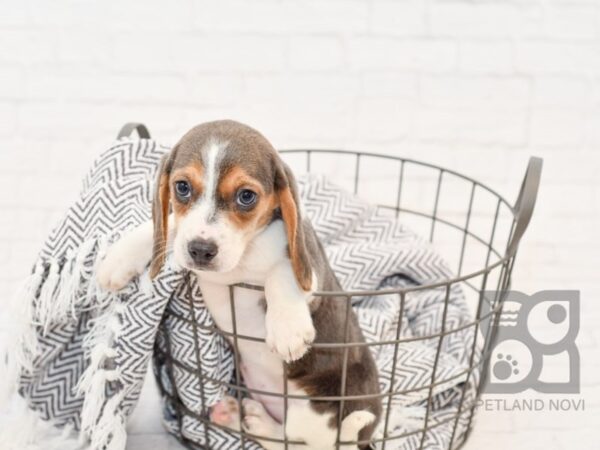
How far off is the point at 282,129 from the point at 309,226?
39.3 inches

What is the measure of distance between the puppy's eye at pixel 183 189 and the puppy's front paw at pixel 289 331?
269 mm

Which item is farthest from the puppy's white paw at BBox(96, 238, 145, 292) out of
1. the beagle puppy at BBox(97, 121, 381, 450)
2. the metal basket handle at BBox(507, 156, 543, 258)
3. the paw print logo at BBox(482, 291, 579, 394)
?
the paw print logo at BBox(482, 291, 579, 394)

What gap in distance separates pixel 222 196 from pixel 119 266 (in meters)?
0.32

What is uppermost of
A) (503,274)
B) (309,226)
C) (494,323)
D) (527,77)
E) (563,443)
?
(527,77)

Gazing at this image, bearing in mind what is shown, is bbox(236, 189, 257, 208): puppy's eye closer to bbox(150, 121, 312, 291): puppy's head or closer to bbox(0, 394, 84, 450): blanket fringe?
bbox(150, 121, 312, 291): puppy's head

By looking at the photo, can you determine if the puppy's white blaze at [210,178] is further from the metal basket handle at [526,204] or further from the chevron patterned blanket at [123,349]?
the metal basket handle at [526,204]

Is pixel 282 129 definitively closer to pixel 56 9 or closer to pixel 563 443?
pixel 56 9

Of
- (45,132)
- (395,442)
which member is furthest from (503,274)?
(45,132)

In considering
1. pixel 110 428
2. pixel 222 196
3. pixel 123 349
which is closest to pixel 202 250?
pixel 222 196

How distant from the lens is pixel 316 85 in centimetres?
270

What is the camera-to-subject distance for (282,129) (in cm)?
273

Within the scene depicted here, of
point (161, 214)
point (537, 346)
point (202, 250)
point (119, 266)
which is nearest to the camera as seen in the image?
point (202, 250)

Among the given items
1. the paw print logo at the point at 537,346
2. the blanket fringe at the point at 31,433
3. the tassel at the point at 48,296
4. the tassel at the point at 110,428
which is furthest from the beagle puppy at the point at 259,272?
the paw print logo at the point at 537,346

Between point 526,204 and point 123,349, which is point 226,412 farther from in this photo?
point 526,204
